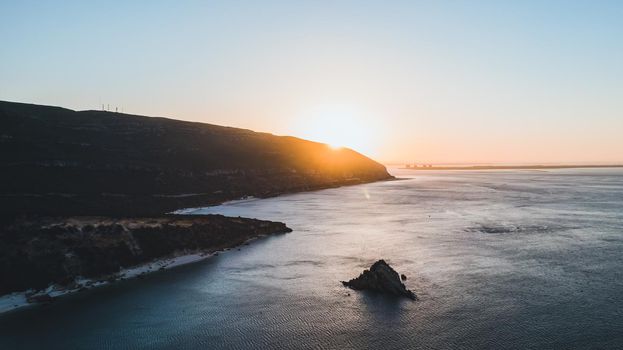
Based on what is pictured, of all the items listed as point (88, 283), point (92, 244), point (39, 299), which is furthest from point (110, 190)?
point (39, 299)

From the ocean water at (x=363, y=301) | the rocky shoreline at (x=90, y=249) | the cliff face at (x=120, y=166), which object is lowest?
the ocean water at (x=363, y=301)

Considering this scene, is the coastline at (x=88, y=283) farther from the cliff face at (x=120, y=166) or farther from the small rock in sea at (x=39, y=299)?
the cliff face at (x=120, y=166)

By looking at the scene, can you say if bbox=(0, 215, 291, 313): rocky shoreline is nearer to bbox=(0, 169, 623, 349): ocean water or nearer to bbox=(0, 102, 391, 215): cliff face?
bbox=(0, 169, 623, 349): ocean water

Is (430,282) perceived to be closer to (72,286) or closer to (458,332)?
(458,332)

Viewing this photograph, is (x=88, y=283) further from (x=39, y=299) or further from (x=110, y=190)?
(x=110, y=190)

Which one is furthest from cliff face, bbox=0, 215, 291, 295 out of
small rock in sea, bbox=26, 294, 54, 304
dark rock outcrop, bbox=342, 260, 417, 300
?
dark rock outcrop, bbox=342, 260, 417, 300

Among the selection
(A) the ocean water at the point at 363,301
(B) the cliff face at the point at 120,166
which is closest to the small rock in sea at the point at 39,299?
(A) the ocean water at the point at 363,301

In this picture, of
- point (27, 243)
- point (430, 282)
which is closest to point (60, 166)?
point (27, 243)
